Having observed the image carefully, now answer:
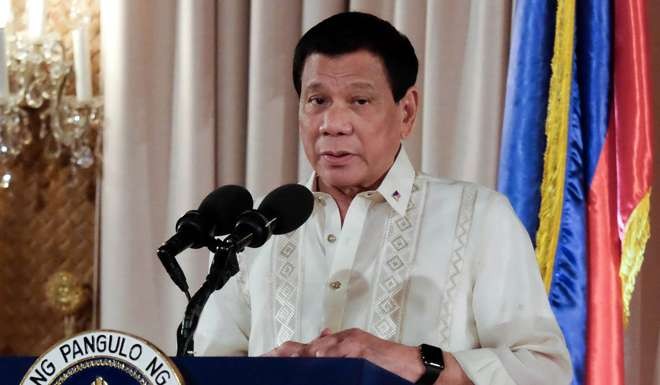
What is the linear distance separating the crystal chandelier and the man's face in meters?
1.16

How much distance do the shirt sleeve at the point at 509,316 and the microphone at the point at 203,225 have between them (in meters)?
0.42

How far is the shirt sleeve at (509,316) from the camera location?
6.18 feet

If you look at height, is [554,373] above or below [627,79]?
below

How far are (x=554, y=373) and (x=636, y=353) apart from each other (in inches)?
36.4

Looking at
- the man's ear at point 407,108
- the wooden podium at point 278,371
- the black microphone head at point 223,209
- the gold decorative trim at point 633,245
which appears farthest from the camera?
the gold decorative trim at point 633,245

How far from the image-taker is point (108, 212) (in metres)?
3.18

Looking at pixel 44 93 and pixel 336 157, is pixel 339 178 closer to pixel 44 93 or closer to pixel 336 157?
pixel 336 157

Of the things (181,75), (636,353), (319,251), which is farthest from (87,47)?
(636,353)

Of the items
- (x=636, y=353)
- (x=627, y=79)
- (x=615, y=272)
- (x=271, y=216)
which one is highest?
(x=627, y=79)

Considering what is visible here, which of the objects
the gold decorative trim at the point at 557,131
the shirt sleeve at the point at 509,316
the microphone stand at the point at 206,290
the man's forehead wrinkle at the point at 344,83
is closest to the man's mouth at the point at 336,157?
the man's forehead wrinkle at the point at 344,83

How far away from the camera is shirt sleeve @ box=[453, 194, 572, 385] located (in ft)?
6.18

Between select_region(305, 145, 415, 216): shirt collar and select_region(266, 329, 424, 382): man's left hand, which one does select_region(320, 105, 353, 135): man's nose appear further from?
select_region(266, 329, 424, 382): man's left hand

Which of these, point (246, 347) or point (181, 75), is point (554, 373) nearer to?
point (246, 347)

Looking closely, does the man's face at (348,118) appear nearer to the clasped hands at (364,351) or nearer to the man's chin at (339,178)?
the man's chin at (339,178)
